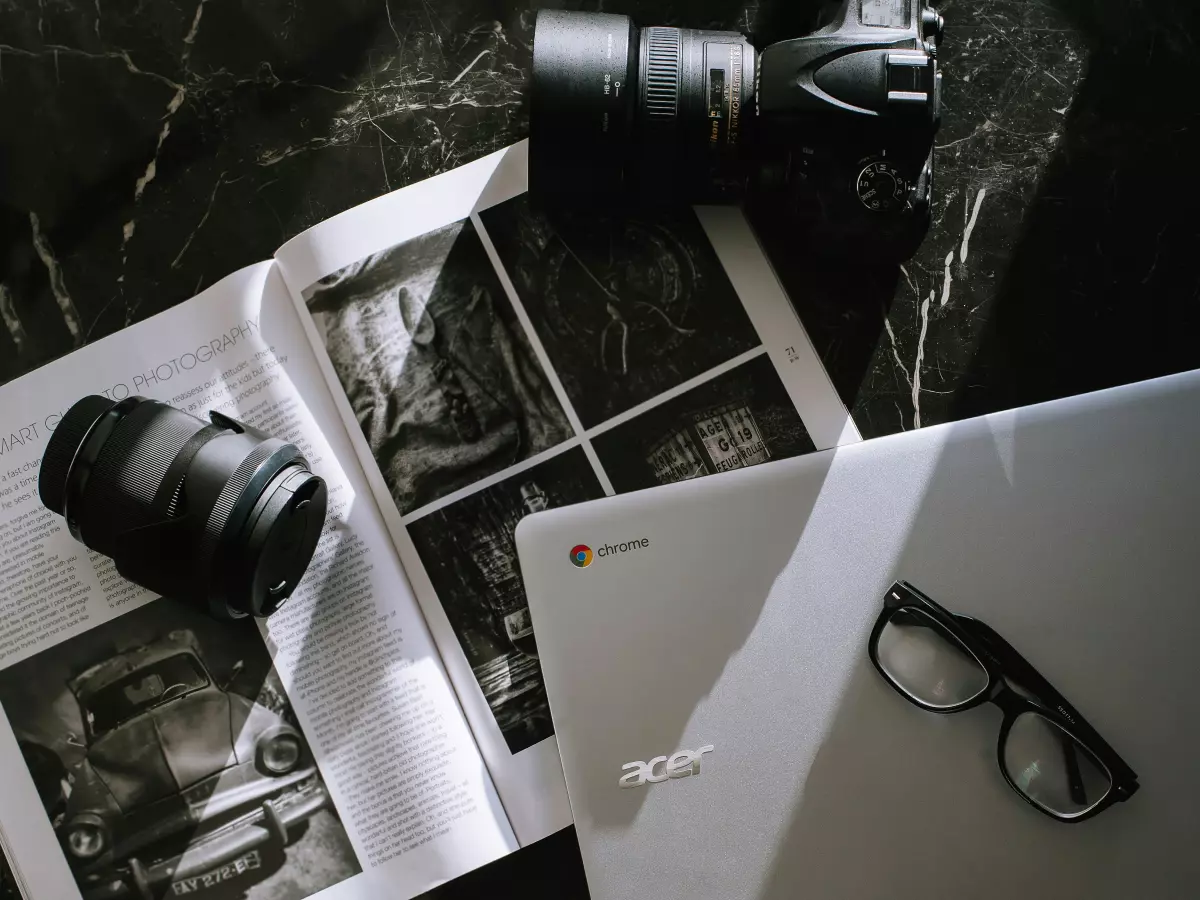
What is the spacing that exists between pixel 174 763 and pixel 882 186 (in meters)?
0.60

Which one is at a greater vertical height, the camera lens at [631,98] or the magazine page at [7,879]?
the camera lens at [631,98]

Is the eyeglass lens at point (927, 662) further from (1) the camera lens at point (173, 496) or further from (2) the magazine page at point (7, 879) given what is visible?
(2) the magazine page at point (7, 879)

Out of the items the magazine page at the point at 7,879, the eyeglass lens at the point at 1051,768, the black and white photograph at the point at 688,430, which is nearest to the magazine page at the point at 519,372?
the black and white photograph at the point at 688,430

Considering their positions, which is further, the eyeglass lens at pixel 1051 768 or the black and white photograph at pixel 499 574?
the black and white photograph at pixel 499 574

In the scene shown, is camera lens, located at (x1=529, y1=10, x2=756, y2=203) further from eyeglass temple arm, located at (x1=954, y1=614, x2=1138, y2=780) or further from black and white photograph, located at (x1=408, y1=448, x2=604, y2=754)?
eyeglass temple arm, located at (x1=954, y1=614, x2=1138, y2=780)

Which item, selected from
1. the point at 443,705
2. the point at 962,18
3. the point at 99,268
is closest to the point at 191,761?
the point at 443,705

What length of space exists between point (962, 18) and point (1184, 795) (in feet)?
1.73

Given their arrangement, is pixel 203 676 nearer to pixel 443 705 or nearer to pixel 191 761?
pixel 191 761

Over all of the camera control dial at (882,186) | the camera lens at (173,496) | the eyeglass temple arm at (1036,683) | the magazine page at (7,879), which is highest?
the camera control dial at (882,186)

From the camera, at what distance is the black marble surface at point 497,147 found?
23.7 inches

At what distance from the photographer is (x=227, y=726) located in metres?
0.60

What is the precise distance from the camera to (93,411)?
533mm

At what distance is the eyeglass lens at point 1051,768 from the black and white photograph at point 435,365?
338mm

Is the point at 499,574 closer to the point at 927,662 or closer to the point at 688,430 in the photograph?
the point at 688,430
